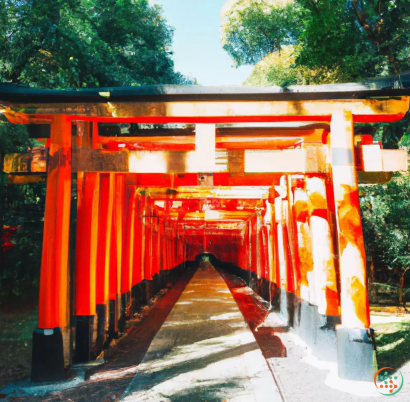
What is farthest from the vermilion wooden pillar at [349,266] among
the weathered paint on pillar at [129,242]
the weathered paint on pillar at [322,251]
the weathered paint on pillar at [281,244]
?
the weathered paint on pillar at [129,242]

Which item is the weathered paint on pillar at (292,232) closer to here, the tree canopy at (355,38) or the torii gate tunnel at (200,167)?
the torii gate tunnel at (200,167)

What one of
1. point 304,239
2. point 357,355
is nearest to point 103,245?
point 304,239

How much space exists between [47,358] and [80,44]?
8600 mm

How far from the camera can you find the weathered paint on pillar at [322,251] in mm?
5715

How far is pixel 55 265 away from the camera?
502cm

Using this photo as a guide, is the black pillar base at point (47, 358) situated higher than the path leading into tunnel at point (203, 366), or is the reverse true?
the black pillar base at point (47, 358)

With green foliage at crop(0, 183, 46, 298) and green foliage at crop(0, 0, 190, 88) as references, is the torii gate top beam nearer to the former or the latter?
green foliage at crop(0, 0, 190, 88)

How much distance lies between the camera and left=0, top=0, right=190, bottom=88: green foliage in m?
9.78

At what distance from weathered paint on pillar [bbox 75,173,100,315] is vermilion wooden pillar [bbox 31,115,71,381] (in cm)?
44

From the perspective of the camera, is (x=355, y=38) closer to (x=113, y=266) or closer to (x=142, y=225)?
(x=142, y=225)

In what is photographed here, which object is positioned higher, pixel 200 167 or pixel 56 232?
pixel 200 167

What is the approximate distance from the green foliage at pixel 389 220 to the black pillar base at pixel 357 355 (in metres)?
7.22

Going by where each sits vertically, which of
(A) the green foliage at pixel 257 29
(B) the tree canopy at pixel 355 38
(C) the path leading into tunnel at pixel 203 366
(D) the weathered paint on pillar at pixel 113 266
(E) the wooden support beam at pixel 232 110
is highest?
(A) the green foliage at pixel 257 29

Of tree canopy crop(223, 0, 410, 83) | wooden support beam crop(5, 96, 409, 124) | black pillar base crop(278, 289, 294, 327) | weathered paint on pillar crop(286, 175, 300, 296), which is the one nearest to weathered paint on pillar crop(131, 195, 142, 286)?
black pillar base crop(278, 289, 294, 327)
